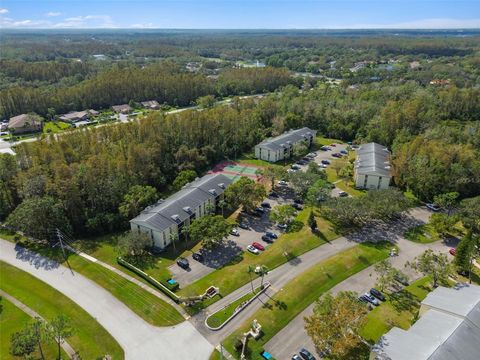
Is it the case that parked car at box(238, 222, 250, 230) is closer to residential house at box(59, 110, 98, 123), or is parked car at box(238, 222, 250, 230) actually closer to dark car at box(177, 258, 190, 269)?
dark car at box(177, 258, 190, 269)

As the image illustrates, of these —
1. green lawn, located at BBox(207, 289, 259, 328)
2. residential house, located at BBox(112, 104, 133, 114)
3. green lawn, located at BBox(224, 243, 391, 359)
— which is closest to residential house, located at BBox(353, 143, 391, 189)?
green lawn, located at BBox(224, 243, 391, 359)

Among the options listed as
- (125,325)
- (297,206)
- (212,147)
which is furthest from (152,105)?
(125,325)

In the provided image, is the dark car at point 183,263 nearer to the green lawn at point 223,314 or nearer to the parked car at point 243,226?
the green lawn at point 223,314

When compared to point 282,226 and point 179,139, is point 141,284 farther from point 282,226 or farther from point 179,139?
point 179,139

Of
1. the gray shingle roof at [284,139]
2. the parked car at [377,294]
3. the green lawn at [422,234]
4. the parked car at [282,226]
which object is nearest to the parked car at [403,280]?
the parked car at [377,294]

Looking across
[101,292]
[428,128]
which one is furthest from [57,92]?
[428,128]

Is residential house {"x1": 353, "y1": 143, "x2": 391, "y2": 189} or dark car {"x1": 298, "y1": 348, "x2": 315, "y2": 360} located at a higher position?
residential house {"x1": 353, "y1": 143, "x2": 391, "y2": 189}
